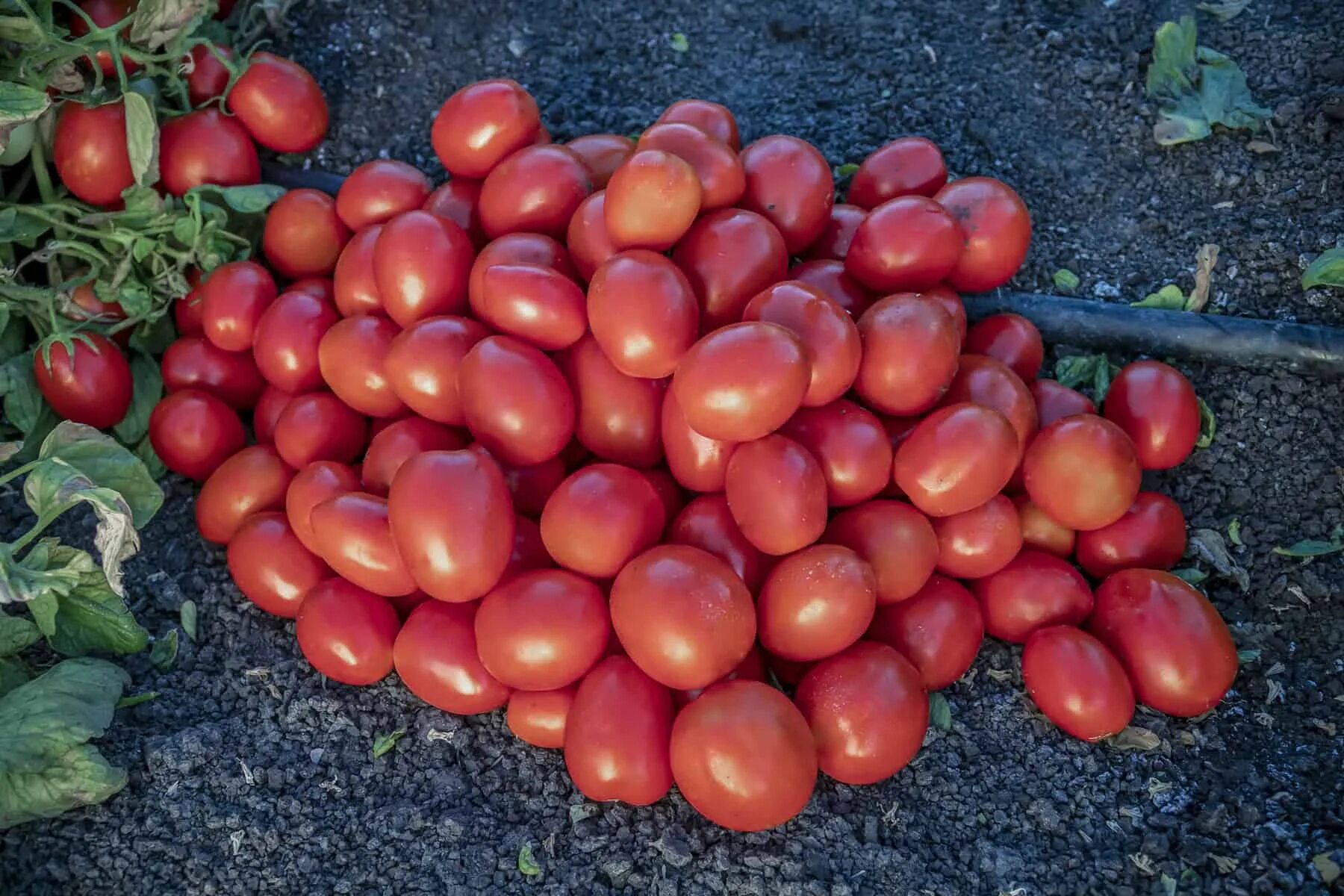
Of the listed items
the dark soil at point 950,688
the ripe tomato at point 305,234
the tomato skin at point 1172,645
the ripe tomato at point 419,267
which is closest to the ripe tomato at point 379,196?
the ripe tomato at point 305,234

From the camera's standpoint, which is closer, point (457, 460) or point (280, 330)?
point (457, 460)

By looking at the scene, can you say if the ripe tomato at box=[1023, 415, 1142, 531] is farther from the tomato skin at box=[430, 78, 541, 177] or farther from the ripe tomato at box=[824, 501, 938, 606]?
the tomato skin at box=[430, 78, 541, 177]

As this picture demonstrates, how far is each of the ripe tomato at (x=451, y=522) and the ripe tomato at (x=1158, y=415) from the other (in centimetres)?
104

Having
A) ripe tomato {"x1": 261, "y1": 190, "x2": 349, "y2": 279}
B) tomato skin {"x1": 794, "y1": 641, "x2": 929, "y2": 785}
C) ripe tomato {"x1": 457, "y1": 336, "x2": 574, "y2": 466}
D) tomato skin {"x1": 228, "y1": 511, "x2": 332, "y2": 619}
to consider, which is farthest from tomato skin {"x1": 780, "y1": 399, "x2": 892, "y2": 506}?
ripe tomato {"x1": 261, "y1": 190, "x2": 349, "y2": 279}

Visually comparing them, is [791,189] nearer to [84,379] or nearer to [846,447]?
[846,447]

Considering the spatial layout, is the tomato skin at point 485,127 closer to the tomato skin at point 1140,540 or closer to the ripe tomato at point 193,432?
the ripe tomato at point 193,432

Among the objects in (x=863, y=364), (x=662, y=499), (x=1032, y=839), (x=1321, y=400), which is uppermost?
(x=863, y=364)

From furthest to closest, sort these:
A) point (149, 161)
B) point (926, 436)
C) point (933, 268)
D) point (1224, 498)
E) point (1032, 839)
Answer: point (149, 161) → point (1224, 498) → point (933, 268) → point (926, 436) → point (1032, 839)

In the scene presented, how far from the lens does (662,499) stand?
176cm

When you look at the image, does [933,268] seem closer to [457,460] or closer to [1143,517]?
[1143,517]

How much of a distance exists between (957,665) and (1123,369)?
639mm

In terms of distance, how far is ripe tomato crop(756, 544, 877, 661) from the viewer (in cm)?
158

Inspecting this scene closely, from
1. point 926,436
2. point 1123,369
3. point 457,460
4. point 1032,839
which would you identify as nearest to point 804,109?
point 1123,369

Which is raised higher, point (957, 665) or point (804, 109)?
point (804, 109)
